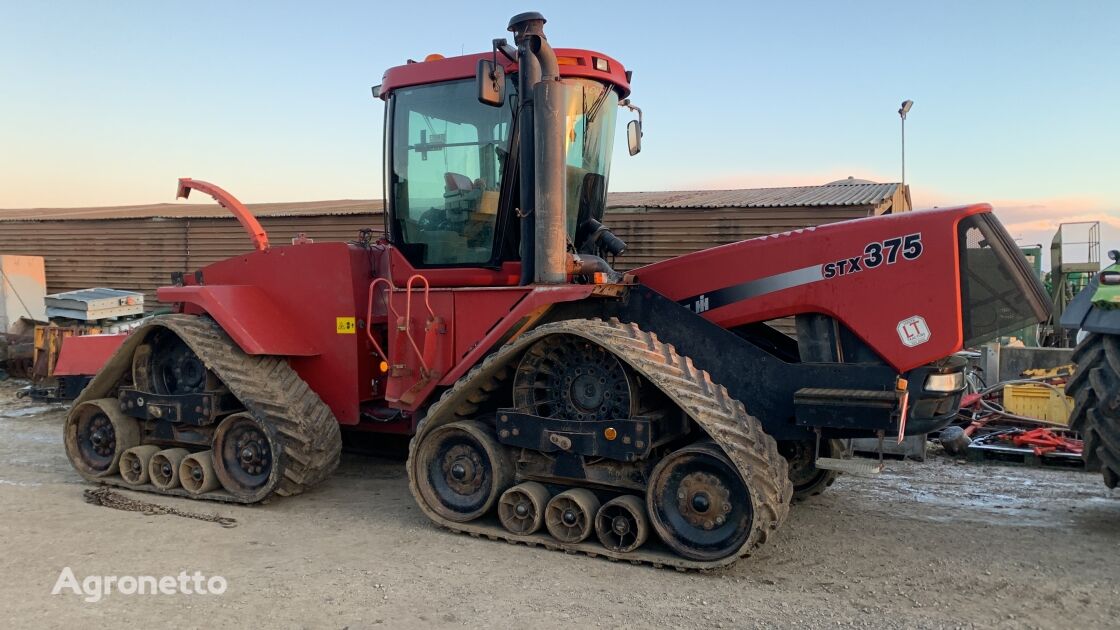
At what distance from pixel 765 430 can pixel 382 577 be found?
7.91 ft

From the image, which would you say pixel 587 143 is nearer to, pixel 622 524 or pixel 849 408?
pixel 849 408

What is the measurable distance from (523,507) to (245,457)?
235 cm

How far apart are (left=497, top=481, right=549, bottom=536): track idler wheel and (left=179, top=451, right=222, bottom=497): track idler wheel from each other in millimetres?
2462

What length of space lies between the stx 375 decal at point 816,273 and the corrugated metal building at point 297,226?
18.1 feet

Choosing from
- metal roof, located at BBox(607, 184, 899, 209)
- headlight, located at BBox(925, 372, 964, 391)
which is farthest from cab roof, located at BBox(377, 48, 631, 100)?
metal roof, located at BBox(607, 184, 899, 209)

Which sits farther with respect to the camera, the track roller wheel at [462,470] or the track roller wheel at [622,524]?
the track roller wheel at [462,470]

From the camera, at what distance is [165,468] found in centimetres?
643

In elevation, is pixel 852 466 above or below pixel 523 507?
above

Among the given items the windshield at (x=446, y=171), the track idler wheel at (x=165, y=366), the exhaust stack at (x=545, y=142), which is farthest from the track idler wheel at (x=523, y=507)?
the track idler wheel at (x=165, y=366)

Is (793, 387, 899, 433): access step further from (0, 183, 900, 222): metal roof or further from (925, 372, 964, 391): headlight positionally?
(0, 183, 900, 222): metal roof

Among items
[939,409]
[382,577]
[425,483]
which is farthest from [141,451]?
[939,409]

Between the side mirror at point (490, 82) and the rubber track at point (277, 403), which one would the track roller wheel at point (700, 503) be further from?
the rubber track at point (277, 403)

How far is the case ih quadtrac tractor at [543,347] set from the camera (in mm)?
4730

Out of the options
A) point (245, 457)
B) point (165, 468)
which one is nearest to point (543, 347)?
point (245, 457)
